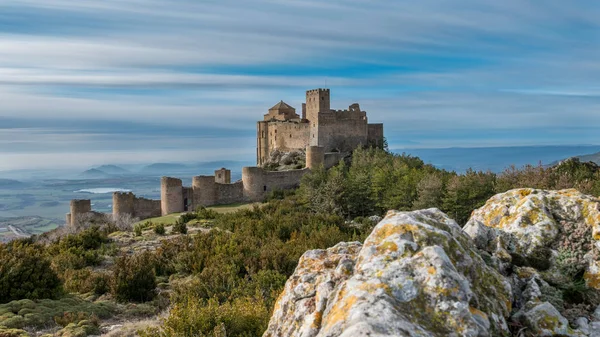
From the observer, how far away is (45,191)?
150000 mm

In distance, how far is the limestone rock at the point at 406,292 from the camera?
3.33 m

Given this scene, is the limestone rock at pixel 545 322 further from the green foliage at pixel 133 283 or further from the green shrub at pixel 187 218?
the green shrub at pixel 187 218

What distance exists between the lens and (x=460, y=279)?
3705mm

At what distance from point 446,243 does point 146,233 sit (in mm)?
19823

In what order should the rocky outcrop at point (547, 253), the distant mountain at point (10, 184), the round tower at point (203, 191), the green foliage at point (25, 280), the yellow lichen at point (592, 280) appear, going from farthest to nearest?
1. the distant mountain at point (10, 184)
2. the round tower at point (203, 191)
3. the green foliage at point (25, 280)
4. the yellow lichen at point (592, 280)
5. the rocky outcrop at point (547, 253)

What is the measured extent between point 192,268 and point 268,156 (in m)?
35.9

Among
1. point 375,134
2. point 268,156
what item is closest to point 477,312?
point 375,134

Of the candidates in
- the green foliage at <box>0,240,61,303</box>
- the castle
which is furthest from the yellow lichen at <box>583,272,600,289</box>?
the castle

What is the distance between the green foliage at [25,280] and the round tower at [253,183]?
26.2 m

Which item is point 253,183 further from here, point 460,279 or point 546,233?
point 460,279

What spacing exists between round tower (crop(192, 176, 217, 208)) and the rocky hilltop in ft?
102

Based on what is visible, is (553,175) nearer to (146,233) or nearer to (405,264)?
(146,233)

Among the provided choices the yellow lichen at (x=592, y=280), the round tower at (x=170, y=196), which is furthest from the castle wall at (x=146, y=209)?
the yellow lichen at (x=592, y=280)

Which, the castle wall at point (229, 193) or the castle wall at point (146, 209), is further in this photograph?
the castle wall at point (229, 193)
